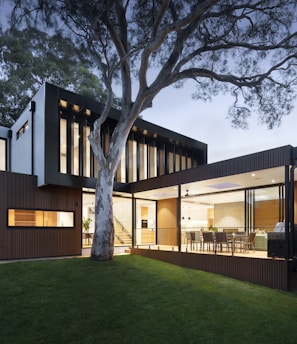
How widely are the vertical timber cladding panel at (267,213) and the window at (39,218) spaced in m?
7.95

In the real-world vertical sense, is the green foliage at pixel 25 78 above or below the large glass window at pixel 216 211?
above

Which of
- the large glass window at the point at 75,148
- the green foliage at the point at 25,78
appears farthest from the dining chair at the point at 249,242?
the green foliage at the point at 25,78

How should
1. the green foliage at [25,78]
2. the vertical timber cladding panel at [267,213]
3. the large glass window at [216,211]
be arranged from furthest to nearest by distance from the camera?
1. the green foliage at [25,78]
2. the large glass window at [216,211]
3. the vertical timber cladding panel at [267,213]

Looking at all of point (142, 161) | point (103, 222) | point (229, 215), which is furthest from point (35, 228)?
point (229, 215)

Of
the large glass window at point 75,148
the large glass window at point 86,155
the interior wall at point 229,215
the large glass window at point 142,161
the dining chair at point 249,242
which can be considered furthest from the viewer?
the large glass window at point 142,161

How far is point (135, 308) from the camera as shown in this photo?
6809mm

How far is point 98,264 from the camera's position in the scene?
1047cm

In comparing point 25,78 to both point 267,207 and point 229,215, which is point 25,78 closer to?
point 229,215

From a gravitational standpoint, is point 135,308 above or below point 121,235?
above

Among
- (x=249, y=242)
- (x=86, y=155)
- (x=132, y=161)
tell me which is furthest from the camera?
(x=132, y=161)

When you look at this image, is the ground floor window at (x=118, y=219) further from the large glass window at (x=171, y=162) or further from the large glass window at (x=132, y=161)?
the large glass window at (x=171, y=162)

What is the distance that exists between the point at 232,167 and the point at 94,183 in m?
6.18

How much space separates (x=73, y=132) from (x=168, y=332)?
32.0 feet

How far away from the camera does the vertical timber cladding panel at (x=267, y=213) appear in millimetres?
13203
